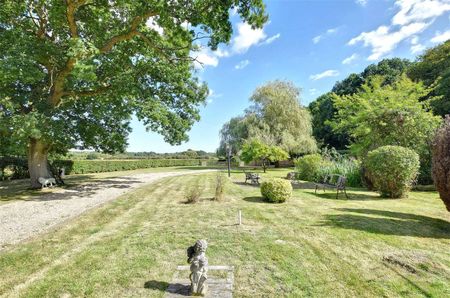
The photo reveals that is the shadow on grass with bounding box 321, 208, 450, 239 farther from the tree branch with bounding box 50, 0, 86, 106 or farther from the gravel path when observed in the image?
the tree branch with bounding box 50, 0, 86, 106

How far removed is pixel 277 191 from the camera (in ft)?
32.6

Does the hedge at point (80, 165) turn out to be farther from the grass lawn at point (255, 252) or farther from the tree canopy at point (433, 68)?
the tree canopy at point (433, 68)

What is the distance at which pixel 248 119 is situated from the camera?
105ft

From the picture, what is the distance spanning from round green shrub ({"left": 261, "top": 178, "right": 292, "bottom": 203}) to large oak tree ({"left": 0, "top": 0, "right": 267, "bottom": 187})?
5.35 m

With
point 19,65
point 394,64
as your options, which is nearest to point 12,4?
point 19,65

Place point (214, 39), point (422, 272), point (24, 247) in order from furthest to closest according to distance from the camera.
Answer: point (214, 39)
point (24, 247)
point (422, 272)

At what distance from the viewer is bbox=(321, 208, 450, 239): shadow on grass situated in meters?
6.40

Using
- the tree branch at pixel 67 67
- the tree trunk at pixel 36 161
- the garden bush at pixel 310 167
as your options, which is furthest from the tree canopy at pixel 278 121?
the tree trunk at pixel 36 161

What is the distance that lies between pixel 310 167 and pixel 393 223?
11.2 m

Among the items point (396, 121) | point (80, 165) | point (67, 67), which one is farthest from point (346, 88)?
point (67, 67)

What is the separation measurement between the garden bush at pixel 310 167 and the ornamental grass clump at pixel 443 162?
1052cm

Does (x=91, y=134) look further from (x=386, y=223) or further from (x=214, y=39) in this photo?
(x=386, y=223)

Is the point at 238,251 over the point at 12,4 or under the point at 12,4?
under

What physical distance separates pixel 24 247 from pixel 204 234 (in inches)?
149
